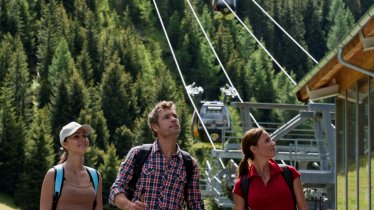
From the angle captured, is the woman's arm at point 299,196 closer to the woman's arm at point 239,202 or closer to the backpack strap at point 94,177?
the woman's arm at point 239,202

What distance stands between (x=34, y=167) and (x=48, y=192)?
91711mm

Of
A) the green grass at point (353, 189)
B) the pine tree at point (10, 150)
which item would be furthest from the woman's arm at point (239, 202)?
the pine tree at point (10, 150)

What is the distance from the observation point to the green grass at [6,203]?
9150cm

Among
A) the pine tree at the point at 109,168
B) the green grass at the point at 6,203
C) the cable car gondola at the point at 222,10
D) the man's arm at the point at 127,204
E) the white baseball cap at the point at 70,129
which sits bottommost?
the green grass at the point at 6,203

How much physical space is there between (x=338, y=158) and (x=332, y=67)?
10.1ft

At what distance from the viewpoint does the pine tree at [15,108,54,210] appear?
97.8m

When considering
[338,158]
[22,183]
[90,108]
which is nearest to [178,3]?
[90,108]

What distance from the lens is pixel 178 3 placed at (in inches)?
7234

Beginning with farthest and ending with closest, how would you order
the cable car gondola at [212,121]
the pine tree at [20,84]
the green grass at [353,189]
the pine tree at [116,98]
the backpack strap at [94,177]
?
1. the pine tree at [116,98]
2. the pine tree at [20,84]
3. the cable car gondola at [212,121]
4. the green grass at [353,189]
5. the backpack strap at [94,177]

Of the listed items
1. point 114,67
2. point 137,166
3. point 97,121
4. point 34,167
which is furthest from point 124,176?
point 114,67

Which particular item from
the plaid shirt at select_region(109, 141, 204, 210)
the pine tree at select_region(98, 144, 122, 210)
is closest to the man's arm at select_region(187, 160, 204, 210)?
the plaid shirt at select_region(109, 141, 204, 210)

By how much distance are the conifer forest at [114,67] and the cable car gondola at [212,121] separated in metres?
19.7

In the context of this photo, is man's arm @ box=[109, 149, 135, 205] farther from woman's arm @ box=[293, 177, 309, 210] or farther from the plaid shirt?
woman's arm @ box=[293, 177, 309, 210]

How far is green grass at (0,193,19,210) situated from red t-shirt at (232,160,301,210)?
8077cm
